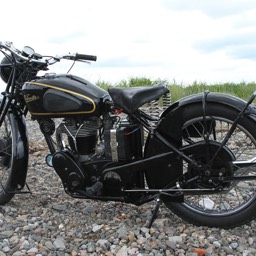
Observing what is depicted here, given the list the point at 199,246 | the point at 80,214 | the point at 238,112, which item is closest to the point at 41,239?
the point at 80,214

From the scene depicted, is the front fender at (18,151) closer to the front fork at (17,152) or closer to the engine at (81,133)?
the front fork at (17,152)

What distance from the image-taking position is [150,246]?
3289 mm

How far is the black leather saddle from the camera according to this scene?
342 centimetres

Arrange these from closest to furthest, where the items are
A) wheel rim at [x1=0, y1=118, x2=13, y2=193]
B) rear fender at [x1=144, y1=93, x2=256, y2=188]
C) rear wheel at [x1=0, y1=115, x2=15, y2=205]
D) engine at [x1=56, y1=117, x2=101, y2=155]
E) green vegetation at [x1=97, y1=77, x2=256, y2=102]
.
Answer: rear fender at [x1=144, y1=93, x2=256, y2=188], engine at [x1=56, y1=117, x2=101, y2=155], rear wheel at [x1=0, y1=115, x2=15, y2=205], wheel rim at [x1=0, y1=118, x2=13, y2=193], green vegetation at [x1=97, y1=77, x2=256, y2=102]

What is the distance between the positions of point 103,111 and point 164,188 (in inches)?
30.4

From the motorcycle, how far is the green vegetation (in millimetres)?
6709

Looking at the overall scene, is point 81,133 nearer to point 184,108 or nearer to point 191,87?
point 184,108

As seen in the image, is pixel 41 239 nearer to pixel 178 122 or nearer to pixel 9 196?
pixel 9 196

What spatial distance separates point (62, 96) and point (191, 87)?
9090 mm

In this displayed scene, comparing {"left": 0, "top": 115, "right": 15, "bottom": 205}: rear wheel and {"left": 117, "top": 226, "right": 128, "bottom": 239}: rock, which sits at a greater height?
{"left": 0, "top": 115, "right": 15, "bottom": 205}: rear wheel

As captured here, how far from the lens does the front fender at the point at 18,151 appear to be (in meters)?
4.10

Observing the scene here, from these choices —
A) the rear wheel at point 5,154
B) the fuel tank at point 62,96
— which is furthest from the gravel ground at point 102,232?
the fuel tank at point 62,96

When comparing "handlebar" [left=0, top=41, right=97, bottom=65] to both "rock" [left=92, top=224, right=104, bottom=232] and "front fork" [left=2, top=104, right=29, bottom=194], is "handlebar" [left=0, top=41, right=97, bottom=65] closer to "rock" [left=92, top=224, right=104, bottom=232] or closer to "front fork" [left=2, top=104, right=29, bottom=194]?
"front fork" [left=2, top=104, right=29, bottom=194]

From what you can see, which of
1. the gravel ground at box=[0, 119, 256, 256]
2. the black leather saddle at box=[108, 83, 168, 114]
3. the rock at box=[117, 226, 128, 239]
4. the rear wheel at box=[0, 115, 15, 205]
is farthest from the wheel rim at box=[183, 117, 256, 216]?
the rear wheel at box=[0, 115, 15, 205]
